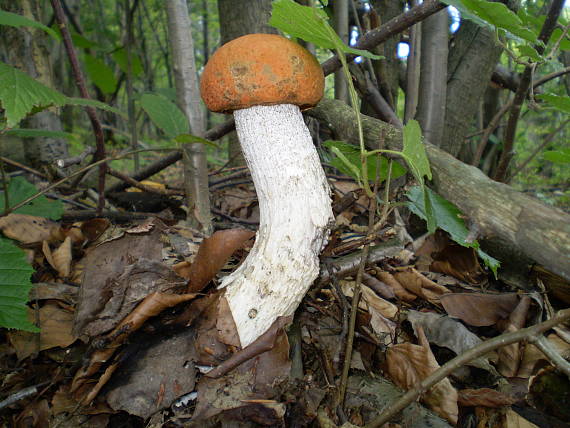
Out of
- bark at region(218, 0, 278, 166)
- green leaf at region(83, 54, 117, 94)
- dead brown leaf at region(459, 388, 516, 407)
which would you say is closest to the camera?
dead brown leaf at region(459, 388, 516, 407)

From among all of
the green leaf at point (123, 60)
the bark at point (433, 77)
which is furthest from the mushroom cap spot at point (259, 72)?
the green leaf at point (123, 60)

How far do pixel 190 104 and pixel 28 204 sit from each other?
3.50 ft

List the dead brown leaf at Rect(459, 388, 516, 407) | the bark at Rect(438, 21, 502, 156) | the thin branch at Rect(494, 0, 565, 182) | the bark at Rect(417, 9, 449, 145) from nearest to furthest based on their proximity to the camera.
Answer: the dead brown leaf at Rect(459, 388, 516, 407) → the thin branch at Rect(494, 0, 565, 182) → the bark at Rect(417, 9, 449, 145) → the bark at Rect(438, 21, 502, 156)

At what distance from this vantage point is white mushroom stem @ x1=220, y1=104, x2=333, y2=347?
4.82 ft

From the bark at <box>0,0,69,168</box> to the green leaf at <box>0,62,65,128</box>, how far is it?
1853 mm

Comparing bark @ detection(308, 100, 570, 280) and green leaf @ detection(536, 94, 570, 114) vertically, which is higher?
green leaf @ detection(536, 94, 570, 114)

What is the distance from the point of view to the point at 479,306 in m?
1.68

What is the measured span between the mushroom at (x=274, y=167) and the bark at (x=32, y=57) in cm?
209

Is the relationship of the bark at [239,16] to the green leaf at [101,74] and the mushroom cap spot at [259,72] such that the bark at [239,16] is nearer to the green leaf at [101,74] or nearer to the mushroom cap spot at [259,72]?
the green leaf at [101,74]

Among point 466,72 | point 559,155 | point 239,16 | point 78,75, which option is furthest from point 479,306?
point 239,16

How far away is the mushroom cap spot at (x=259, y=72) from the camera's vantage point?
1.40 m

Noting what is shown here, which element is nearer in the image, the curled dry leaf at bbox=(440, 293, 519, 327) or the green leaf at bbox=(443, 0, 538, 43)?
the green leaf at bbox=(443, 0, 538, 43)

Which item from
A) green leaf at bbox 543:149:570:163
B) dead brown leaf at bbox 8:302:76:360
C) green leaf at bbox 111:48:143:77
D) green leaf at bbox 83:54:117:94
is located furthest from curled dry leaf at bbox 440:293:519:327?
green leaf at bbox 111:48:143:77

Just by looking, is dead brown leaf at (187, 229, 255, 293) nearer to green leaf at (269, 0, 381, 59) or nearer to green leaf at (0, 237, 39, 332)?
green leaf at (0, 237, 39, 332)
